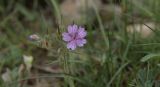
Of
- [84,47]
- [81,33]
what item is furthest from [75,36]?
[84,47]

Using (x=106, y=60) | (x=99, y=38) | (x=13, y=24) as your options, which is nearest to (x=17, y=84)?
(x=106, y=60)

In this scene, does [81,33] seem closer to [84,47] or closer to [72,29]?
[72,29]

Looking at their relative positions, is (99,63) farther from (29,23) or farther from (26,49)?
(29,23)

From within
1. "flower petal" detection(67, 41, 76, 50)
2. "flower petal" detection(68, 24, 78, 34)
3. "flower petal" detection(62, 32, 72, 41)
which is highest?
"flower petal" detection(68, 24, 78, 34)

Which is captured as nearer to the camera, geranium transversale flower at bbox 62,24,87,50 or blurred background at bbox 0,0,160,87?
geranium transversale flower at bbox 62,24,87,50

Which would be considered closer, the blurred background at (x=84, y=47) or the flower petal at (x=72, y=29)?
the flower petal at (x=72, y=29)
